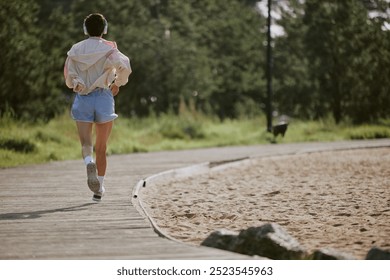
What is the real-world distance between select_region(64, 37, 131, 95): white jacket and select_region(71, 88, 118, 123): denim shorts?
74 mm

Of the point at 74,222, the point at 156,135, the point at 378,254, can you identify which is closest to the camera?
the point at 378,254

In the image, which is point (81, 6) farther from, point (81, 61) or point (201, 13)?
point (81, 61)

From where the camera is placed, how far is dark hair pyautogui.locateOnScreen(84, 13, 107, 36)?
7.56 metres

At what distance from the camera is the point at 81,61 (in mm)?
7543

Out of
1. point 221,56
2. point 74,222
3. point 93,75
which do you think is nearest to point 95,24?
point 93,75

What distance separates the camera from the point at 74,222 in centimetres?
654

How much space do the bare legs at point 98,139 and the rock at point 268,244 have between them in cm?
256

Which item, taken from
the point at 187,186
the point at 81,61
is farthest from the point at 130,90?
the point at 81,61

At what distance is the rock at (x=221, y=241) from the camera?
5656 millimetres

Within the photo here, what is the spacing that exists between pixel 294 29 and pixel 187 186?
2335cm

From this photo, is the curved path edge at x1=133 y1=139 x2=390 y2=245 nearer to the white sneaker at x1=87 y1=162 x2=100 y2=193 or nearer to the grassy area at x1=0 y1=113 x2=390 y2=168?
the white sneaker at x1=87 y1=162 x2=100 y2=193

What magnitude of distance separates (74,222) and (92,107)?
1477 mm

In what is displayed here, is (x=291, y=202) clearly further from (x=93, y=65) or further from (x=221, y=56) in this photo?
(x=221, y=56)

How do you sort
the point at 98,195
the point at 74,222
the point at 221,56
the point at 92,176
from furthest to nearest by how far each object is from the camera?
the point at 221,56 → the point at 98,195 → the point at 92,176 → the point at 74,222
